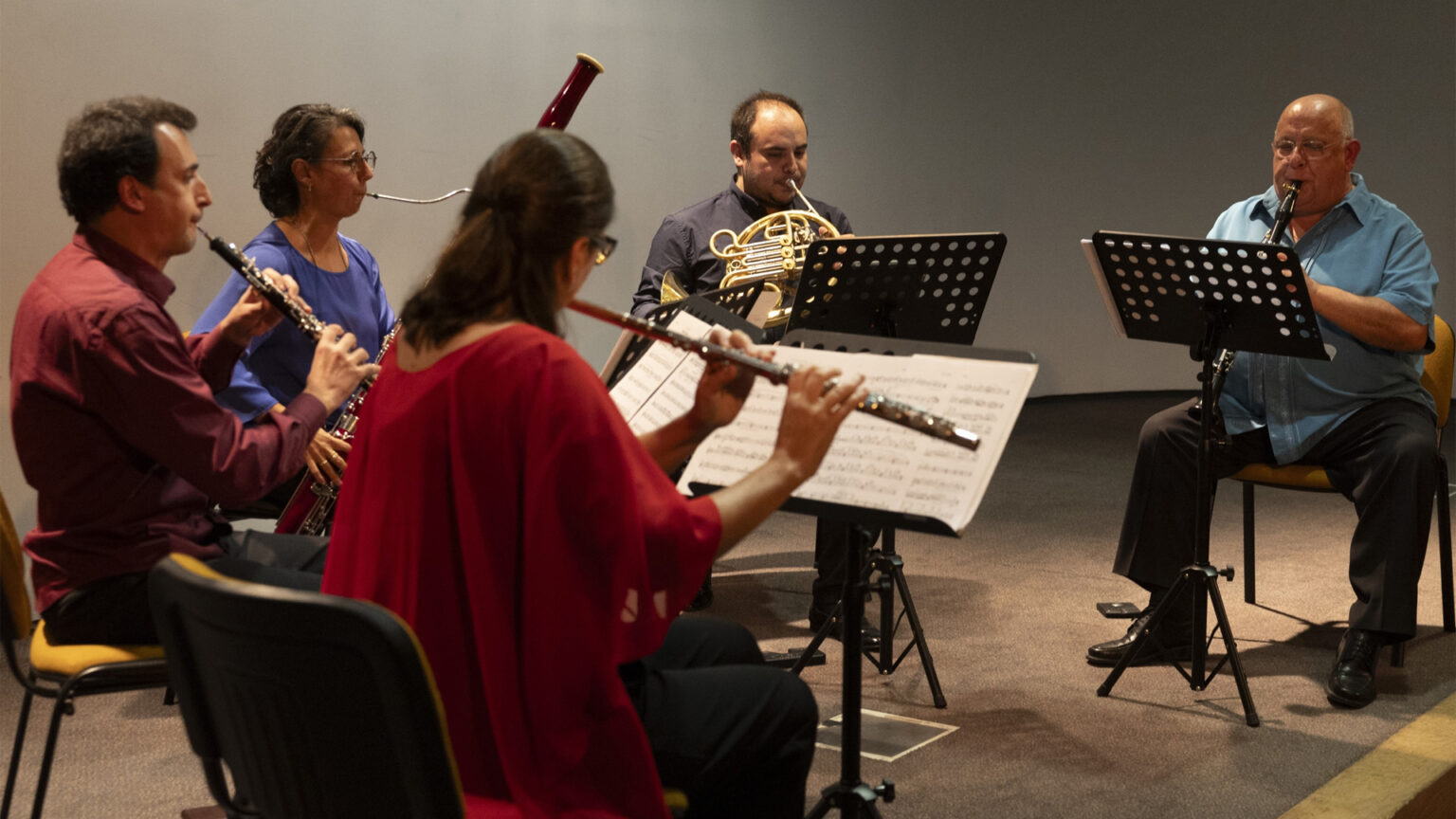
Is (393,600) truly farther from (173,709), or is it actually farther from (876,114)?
(876,114)

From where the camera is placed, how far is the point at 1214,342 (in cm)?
294

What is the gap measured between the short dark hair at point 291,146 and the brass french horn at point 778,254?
88 centimetres

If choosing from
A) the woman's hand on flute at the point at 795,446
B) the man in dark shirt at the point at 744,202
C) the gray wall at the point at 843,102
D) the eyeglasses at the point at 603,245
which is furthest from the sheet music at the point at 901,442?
the gray wall at the point at 843,102

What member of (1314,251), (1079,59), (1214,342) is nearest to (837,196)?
(1079,59)

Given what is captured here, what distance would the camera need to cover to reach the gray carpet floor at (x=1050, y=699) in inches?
101

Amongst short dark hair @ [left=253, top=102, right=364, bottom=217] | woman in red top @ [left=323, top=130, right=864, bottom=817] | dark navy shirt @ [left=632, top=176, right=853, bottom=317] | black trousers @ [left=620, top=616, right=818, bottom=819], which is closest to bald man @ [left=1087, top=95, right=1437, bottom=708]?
dark navy shirt @ [left=632, top=176, right=853, bottom=317]

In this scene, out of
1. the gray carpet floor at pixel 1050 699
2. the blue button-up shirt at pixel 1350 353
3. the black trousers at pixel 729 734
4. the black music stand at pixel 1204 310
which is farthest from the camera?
the blue button-up shirt at pixel 1350 353

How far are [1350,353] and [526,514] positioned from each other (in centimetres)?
263

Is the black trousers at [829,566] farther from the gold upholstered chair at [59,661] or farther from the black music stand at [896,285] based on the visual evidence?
the gold upholstered chair at [59,661]

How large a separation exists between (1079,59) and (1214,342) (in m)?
4.78

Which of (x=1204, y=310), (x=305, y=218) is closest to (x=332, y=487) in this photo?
(x=305, y=218)

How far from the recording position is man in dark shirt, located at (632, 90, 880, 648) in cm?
358

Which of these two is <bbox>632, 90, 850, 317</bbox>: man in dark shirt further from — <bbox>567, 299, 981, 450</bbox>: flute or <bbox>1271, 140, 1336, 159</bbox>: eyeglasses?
<bbox>567, 299, 981, 450</bbox>: flute

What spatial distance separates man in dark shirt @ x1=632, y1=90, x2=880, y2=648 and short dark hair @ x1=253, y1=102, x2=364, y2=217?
0.93 m
